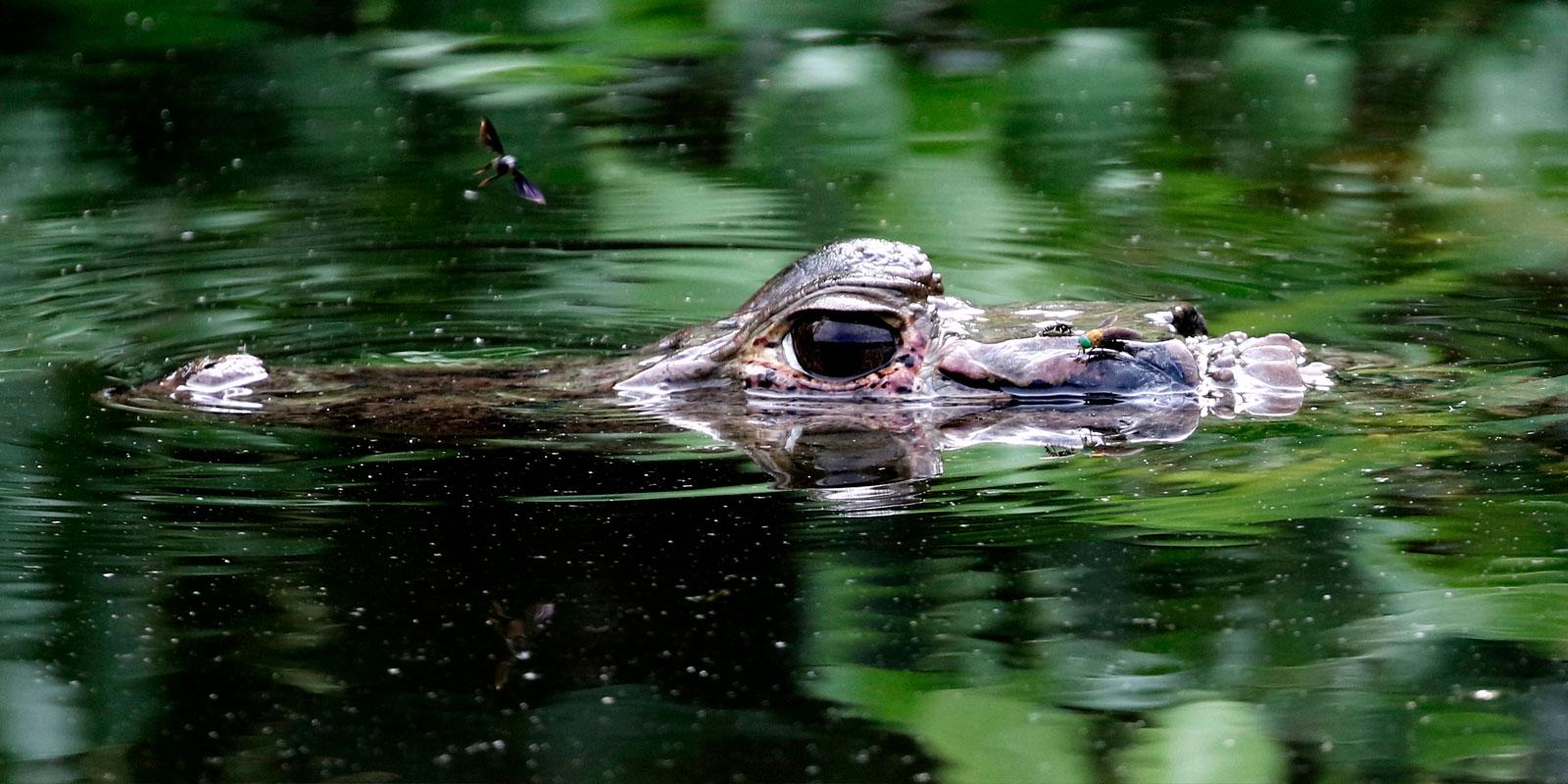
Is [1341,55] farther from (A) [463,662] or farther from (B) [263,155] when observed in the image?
(A) [463,662]

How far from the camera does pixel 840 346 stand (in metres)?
4.66

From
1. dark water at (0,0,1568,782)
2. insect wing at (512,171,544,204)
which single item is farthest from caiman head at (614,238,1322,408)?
insect wing at (512,171,544,204)

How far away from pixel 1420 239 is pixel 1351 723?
14.8ft

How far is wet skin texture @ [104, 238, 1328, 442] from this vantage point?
451 centimetres

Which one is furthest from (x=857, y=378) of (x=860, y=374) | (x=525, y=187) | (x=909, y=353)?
(x=525, y=187)

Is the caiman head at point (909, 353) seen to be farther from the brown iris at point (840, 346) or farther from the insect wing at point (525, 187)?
the insect wing at point (525, 187)

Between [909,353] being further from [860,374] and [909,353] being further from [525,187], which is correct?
[525,187]

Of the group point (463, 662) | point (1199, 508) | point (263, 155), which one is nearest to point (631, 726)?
point (463, 662)

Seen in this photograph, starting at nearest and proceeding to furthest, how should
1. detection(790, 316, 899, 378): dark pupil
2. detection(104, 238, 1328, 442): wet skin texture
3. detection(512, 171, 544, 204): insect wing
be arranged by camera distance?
detection(104, 238, 1328, 442): wet skin texture → detection(790, 316, 899, 378): dark pupil → detection(512, 171, 544, 204): insect wing

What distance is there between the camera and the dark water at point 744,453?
2512mm

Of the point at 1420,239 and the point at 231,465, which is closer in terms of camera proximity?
the point at 231,465

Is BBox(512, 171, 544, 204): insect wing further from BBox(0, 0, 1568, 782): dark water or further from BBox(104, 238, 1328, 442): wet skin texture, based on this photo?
BBox(104, 238, 1328, 442): wet skin texture

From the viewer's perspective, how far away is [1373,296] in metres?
5.81

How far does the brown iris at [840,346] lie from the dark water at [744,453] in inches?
Result: 19.9
